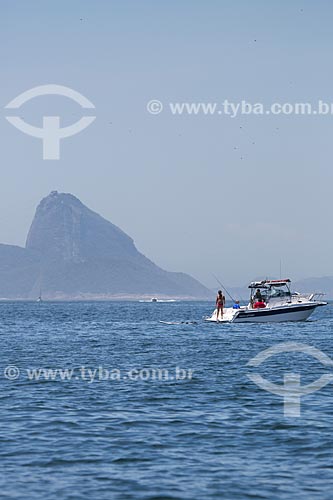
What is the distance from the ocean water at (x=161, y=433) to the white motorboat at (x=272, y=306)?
96.0 ft

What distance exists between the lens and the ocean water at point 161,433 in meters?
15.5

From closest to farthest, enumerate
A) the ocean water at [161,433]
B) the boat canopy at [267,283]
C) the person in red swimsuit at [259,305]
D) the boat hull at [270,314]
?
the ocean water at [161,433] < the boat hull at [270,314] < the person in red swimsuit at [259,305] < the boat canopy at [267,283]

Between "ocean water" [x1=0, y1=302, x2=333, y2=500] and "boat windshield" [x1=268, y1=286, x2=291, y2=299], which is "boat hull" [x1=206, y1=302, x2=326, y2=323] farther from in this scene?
"ocean water" [x1=0, y1=302, x2=333, y2=500]

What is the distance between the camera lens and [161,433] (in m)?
20.0

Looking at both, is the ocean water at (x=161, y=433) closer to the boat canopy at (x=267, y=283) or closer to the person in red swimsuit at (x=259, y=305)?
the person in red swimsuit at (x=259, y=305)

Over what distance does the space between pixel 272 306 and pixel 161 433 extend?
4931cm

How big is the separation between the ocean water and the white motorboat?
96.0 feet

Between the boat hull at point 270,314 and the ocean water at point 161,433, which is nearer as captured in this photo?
the ocean water at point 161,433

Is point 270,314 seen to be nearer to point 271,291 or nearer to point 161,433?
point 271,291

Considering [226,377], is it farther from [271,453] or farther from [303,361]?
Result: [271,453]

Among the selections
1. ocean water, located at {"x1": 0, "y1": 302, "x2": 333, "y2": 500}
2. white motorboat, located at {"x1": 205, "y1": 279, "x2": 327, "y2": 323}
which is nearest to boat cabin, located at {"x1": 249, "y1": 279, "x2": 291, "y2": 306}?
white motorboat, located at {"x1": 205, "y1": 279, "x2": 327, "y2": 323}

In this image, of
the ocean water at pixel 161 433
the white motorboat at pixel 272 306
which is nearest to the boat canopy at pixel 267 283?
the white motorboat at pixel 272 306

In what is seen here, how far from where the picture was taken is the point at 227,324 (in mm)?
70875

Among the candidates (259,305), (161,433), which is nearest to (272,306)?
(259,305)
